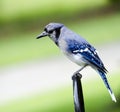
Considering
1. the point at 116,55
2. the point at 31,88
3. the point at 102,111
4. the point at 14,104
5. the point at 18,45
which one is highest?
the point at 18,45

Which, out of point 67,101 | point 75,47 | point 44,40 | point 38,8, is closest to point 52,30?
point 75,47

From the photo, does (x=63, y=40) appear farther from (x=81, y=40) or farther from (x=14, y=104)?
(x=14, y=104)

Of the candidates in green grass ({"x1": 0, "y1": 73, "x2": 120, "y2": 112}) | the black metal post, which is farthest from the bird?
green grass ({"x1": 0, "y1": 73, "x2": 120, "y2": 112})

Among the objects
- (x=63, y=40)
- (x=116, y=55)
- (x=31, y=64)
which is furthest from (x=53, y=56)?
(x=63, y=40)

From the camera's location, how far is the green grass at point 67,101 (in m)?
7.83

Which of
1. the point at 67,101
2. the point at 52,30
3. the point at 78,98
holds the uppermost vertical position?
the point at 67,101

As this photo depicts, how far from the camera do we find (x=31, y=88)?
1018 centimetres

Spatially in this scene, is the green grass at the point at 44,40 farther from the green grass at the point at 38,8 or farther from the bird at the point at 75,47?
the bird at the point at 75,47

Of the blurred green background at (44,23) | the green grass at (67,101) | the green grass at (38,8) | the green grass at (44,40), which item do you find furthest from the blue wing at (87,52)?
the green grass at (38,8)

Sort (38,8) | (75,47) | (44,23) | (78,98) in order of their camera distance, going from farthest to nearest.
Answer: (38,8) < (44,23) < (75,47) < (78,98)

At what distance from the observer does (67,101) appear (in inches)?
323

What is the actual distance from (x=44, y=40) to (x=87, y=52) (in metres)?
9.60

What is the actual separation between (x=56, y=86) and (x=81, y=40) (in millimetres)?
6745

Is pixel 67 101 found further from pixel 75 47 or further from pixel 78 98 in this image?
pixel 78 98
